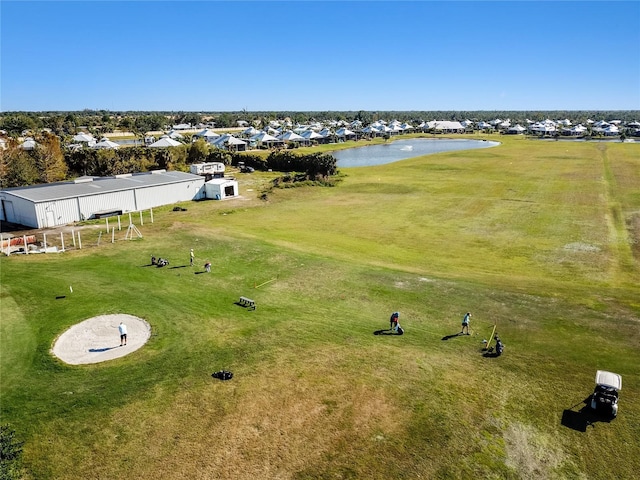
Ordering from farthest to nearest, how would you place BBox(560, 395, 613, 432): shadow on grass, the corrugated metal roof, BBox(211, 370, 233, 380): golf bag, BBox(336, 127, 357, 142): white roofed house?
BBox(336, 127, 357, 142): white roofed house < the corrugated metal roof < BBox(211, 370, 233, 380): golf bag < BBox(560, 395, 613, 432): shadow on grass

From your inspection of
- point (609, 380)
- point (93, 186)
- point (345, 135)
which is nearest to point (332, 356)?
point (609, 380)

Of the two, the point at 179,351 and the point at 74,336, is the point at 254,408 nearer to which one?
the point at 179,351

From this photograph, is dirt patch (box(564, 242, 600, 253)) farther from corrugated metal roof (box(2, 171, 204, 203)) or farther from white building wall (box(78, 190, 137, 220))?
white building wall (box(78, 190, 137, 220))

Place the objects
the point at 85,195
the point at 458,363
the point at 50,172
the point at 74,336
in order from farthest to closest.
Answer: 1. the point at 50,172
2. the point at 85,195
3. the point at 74,336
4. the point at 458,363

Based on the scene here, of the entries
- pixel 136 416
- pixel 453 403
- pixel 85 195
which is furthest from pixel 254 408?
pixel 85 195

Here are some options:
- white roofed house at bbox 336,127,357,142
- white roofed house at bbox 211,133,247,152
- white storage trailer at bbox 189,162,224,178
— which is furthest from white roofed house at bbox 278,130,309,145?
white storage trailer at bbox 189,162,224,178

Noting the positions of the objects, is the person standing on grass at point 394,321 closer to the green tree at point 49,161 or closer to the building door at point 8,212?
the building door at point 8,212
